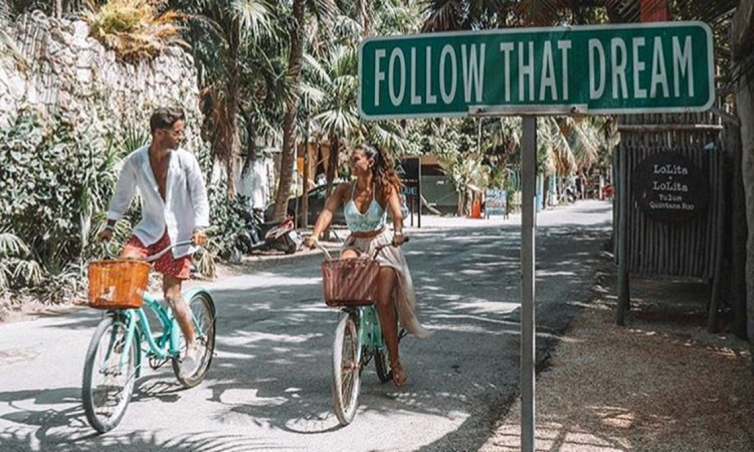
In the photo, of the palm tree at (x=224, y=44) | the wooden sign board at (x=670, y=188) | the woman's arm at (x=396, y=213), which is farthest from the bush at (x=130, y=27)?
the wooden sign board at (x=670, y=188)

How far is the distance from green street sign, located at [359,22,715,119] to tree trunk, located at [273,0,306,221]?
1419 centimetres

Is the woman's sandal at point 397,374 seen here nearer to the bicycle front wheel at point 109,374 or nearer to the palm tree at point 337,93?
the bicycle front wheel at point 109,374

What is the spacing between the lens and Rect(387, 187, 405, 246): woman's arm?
17.3 ft

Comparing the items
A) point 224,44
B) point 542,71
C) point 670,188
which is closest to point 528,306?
point 542,71

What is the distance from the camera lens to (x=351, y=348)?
16.5 feet

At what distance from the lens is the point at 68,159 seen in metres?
9.96

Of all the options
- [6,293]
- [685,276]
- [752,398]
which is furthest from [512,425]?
[6,293]

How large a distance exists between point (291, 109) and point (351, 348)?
13.2 meters

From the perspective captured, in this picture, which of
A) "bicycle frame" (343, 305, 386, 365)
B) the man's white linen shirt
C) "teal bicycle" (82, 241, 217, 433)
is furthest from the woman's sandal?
the man's white linen shirt

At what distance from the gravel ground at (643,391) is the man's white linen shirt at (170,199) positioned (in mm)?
2505

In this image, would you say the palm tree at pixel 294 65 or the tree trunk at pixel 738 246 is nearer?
the tree trunk at pixel 738 246

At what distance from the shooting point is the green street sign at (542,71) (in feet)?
9.16

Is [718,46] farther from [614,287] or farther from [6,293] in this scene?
[6,293]

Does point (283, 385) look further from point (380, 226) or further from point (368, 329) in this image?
point (380, 226)
